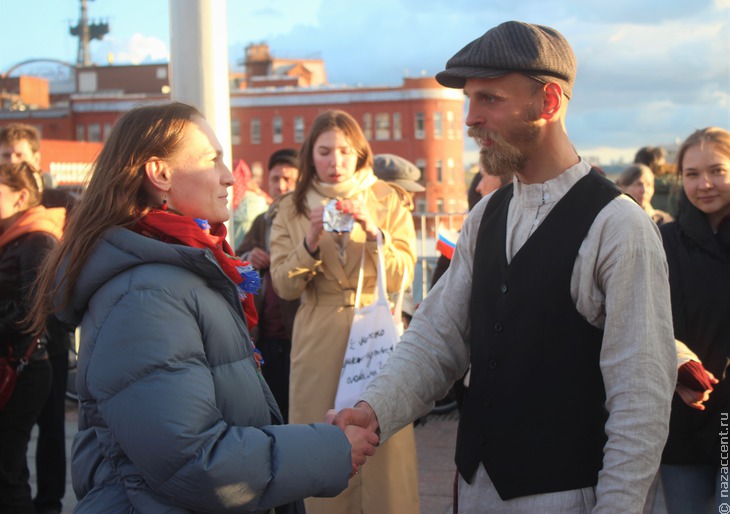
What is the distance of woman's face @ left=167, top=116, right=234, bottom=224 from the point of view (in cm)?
234

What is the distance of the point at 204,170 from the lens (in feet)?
7.79

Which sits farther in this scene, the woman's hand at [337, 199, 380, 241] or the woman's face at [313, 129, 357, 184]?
the woman's face at [313, 129, 357, 184]

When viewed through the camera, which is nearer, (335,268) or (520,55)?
(520,55)

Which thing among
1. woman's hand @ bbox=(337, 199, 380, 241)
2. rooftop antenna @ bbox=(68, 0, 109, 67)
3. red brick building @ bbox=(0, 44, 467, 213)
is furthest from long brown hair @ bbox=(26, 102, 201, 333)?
rooftop antenna @ bbox=(68, 0, 109, 67)

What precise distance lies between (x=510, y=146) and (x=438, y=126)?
6653 centimetres

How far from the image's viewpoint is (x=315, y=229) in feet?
14.3

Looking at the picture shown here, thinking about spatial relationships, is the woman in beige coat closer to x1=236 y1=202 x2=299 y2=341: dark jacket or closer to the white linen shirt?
x1=236 y1=202 x2=299 y2=341: dark jacket

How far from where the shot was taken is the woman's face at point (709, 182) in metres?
3.97

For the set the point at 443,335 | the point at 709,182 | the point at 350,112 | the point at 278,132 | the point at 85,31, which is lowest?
the point at 443,335

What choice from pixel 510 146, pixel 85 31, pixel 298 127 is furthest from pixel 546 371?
pixel 85 31

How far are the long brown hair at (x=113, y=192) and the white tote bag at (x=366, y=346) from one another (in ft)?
6.53

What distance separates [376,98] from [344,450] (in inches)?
2633

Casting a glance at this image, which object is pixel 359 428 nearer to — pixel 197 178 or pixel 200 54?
pixel 197 178

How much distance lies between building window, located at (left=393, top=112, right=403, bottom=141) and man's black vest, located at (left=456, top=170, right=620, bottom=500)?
66342mm
